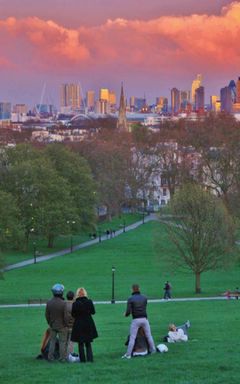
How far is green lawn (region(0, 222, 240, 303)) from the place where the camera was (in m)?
44.8

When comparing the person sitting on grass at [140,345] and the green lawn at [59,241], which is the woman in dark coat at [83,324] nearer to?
the person sitting on grass at [140,345]

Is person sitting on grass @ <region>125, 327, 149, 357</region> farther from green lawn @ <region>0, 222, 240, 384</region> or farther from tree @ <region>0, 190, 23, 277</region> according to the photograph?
tree @ <region>0, 190, 23, 277</region>

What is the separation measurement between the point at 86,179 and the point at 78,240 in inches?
235

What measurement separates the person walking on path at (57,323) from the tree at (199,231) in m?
28.0

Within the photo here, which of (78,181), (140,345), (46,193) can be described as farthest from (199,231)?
(78,181)

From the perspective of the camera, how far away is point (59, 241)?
79688mm

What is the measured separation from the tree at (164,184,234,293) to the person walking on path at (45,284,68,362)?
28.0 metres

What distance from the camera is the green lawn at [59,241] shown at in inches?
2625

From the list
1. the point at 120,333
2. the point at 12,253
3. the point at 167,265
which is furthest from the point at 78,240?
the point at 120,333

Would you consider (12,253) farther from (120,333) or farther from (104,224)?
(120,333)

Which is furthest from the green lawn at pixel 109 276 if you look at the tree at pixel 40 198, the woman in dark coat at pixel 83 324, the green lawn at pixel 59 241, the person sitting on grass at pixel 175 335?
the woman in dark coat at pixel 83 324

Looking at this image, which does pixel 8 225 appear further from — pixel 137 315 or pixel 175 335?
pixel 137 315

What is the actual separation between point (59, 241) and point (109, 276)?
27.1 m

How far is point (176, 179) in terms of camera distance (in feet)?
358
